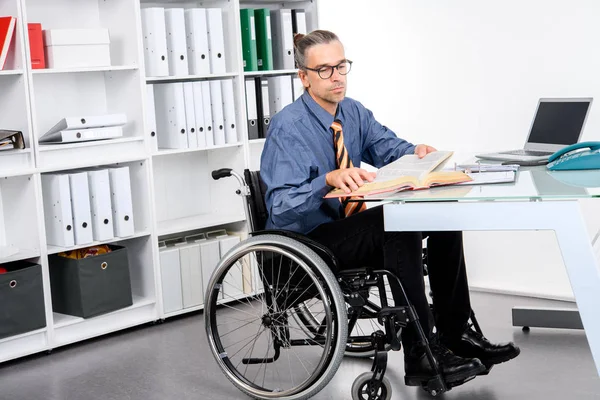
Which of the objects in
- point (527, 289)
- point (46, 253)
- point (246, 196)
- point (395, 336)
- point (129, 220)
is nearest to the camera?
point (395, 336)

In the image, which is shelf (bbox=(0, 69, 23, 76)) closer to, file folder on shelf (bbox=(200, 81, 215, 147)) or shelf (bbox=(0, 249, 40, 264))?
shelf (bbox=(0, 249, 40, 264))

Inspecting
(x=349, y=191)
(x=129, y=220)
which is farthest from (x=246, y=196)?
(x=129, y=220)

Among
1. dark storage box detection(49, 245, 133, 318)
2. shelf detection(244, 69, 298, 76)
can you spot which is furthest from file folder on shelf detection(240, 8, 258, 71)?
dark storage box detection(49, 245, 133, 318)

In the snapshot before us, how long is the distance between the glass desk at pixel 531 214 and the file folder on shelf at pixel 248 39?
6.78 feet

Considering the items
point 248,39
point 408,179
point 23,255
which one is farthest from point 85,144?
point 408,179

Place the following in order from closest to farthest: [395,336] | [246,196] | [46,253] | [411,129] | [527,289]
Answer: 1. [395,336]
2. [246,196]
3. [46,253]
4. [527,289]
5. [411,129]

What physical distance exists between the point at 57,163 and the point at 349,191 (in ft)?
5.61

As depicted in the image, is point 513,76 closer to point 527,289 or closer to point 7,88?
point 527,289

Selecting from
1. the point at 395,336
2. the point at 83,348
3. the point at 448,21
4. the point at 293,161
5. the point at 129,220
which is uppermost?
the point at 448,21

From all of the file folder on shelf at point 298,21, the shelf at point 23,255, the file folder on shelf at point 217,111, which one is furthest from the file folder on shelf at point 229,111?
the shelf at point 23,255

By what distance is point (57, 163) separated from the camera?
12.0 ft

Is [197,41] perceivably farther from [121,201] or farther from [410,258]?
[410,258]

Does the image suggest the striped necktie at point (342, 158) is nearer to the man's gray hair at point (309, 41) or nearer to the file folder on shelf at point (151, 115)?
the man's gray hair at point (309, 41)

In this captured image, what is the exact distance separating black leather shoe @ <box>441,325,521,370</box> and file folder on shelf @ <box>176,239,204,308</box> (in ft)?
5.14
